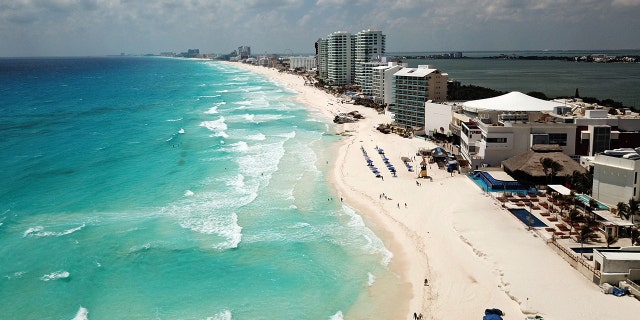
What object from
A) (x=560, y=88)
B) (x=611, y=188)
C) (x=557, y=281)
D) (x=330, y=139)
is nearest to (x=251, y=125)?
(x=330, y=139)

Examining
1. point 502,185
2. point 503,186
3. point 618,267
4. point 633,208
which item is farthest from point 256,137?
point 618,267

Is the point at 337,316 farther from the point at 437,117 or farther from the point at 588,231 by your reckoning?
the point at 437,117

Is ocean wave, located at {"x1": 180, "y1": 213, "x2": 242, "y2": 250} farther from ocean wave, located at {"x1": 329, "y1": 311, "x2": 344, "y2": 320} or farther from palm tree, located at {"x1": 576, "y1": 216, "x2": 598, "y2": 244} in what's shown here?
palm tree, located at {"x1": 576, "y1": 216, "x2": 598, "y2": 244}

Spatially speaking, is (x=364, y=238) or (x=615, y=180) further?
(x=615, y=180)

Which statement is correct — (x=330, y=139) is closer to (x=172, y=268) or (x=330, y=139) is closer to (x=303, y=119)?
(x=303, y=119)

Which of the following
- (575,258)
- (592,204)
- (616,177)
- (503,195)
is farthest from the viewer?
(503,195)
